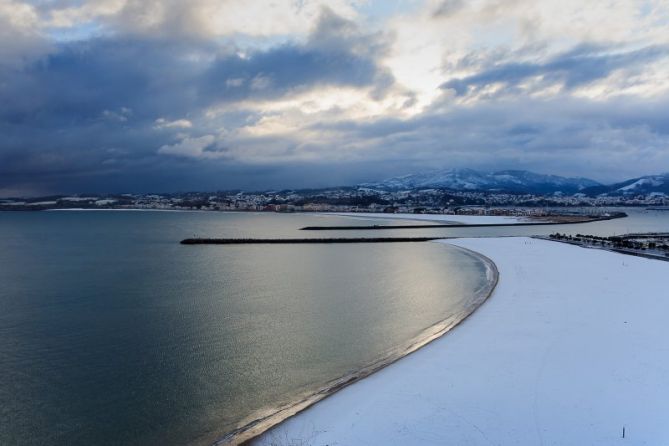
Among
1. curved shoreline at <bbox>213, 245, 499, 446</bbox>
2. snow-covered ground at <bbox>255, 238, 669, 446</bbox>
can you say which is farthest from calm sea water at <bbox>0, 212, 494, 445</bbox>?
snow-covered ground at <bbox>255, 238, 669, 446</bbox>

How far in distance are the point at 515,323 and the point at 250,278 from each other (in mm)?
12440

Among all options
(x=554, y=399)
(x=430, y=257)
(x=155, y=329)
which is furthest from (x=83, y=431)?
(x=430, y=257)

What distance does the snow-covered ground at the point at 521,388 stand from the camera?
622 centimetres

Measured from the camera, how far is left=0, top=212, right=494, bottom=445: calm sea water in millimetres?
7312

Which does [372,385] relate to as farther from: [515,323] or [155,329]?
[155,329]

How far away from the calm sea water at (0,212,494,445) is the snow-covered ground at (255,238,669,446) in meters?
1.34

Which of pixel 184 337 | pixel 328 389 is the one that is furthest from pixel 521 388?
pixel 184 337

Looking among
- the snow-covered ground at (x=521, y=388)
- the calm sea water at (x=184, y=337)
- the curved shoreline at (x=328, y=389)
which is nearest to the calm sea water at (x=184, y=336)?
the calm sea water at (x=184, y=337)

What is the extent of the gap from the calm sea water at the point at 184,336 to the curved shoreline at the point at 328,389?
0.84 feet

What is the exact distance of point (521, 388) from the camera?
7.52m

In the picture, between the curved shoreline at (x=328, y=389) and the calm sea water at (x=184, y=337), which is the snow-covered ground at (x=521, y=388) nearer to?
the curved shoreline at (x=328, y=389)

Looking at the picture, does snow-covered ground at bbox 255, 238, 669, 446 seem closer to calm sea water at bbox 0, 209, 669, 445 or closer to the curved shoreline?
the curved shoreline

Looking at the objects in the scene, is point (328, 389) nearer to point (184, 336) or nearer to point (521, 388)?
point (521, 388)

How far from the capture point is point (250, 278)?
68.9ft
